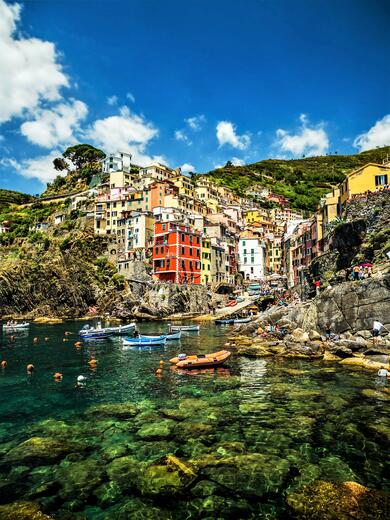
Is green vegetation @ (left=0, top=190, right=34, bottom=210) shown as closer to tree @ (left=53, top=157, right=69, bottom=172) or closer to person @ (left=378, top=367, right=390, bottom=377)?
tree @ (left=53, top=157, right=69, bottom=172)

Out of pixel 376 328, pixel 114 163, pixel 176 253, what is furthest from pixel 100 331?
pixel 114 163

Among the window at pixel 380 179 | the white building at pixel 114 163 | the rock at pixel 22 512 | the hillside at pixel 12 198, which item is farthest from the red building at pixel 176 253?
the hillside at pixel 12 198

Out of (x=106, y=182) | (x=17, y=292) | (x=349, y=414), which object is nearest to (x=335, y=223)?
Result: (x=349, y=414)

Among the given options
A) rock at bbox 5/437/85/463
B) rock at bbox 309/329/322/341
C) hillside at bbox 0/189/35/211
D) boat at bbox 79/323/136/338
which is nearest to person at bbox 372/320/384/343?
rock at bbox 309/329/322/341

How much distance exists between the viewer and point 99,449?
48.8 feet

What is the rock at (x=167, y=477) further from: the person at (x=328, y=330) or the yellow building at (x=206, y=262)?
the yellow building at (x=206, y=262)

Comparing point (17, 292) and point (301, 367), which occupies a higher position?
point (17, 292)

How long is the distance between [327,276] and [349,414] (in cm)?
3723

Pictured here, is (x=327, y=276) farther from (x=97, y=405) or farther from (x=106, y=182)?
(x=106, y=182)

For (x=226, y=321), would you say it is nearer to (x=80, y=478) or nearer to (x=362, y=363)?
(x=362, y=363)

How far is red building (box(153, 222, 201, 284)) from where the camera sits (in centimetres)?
8075

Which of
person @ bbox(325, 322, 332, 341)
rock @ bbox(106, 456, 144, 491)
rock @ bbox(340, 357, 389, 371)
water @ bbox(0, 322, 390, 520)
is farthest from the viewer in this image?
person @ bbox(325, 322, 332, 341)

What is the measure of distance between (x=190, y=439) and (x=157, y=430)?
1919 millimetres

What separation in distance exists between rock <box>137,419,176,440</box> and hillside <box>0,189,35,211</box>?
14907cm
